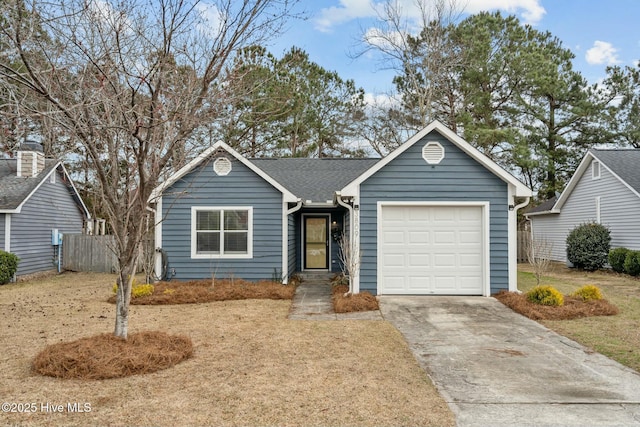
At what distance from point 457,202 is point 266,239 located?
504 cm

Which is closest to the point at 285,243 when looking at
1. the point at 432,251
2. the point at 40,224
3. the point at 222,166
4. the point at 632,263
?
the point at 222,166

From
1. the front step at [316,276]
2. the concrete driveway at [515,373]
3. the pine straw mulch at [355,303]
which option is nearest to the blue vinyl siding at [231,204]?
the front step at [316,276]

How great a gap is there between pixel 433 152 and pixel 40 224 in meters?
14.3

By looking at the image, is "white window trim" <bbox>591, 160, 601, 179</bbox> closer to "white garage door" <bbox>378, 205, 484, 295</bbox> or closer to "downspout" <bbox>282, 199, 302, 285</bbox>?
"white garage door" <bbox>378, 205, 484, 295</bbox>

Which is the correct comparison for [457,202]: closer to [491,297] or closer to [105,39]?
[491,297]

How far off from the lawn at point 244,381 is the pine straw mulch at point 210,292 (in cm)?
160

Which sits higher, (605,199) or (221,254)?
(605,199)

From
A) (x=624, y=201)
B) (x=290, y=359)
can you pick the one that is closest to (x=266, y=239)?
(x=290, y=359)

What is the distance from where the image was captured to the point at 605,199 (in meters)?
17.2

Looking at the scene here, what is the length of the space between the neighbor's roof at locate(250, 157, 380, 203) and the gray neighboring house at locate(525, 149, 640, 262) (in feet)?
28.8

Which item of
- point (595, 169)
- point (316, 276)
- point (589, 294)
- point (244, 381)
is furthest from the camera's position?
point (595, 169)

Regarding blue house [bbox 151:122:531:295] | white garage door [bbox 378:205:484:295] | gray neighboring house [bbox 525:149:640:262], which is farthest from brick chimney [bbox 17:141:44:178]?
gray neighboring house [bbox 525:149:640:262]

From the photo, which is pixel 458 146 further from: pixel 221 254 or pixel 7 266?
pixel 7 266

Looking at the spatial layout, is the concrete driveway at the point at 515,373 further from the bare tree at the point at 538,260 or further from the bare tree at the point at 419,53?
the bare tree at the point at 419,53
